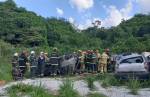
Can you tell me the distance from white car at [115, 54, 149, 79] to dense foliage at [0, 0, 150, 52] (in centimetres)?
3832

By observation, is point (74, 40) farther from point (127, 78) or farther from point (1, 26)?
point (127, 78)

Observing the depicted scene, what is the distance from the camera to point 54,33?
8719 cm

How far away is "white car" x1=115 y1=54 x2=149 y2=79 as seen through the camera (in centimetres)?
2589

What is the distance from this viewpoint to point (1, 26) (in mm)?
80625

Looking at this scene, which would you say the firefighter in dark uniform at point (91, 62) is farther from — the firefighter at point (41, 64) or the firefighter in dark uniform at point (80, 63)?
the firefighter at point (41, 64)

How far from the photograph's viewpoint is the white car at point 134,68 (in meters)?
25.9

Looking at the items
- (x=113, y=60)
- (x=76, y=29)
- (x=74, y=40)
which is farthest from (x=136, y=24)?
(x=113, y=60)

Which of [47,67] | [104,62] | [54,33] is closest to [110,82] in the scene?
[104,62]

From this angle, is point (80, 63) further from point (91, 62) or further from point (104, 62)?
point (104, 62)

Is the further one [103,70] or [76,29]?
[76,29]

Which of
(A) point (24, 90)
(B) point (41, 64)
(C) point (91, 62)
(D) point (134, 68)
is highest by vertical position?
(C) point (91, 62)

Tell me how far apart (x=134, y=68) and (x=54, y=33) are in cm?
6162

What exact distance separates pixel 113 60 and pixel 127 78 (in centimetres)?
742

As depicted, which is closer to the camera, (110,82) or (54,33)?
(110,82)
